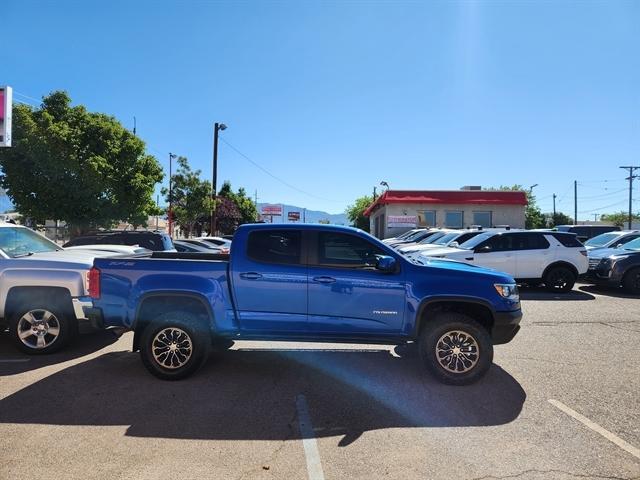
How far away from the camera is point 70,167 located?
18.2 m

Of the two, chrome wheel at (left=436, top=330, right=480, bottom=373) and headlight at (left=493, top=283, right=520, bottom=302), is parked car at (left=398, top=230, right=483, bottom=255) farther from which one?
chrome wheel at (left=436, top=330, right=480, bottom=373)

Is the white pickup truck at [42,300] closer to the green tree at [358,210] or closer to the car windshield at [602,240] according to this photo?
the car windshield at [602,240]

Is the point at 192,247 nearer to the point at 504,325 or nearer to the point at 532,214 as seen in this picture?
the point at 504,325

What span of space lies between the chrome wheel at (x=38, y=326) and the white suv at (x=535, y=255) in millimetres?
9388

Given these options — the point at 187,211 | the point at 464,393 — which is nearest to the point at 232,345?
the point at 464,393

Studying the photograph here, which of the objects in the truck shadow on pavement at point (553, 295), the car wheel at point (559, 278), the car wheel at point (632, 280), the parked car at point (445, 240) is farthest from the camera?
the parked car at point (445, 240)

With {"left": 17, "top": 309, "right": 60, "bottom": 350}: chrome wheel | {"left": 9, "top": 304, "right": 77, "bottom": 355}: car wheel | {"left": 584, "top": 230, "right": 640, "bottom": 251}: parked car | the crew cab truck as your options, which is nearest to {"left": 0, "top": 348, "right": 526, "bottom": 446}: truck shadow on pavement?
the crew cab truck

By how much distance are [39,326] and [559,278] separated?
1254cm

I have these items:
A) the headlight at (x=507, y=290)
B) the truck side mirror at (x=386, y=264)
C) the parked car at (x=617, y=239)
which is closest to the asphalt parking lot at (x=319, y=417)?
the headlight at (x=507, y=290)

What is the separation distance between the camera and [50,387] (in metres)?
5.31

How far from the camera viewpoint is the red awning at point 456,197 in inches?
1346

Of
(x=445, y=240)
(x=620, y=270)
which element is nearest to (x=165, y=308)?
(x=620, y=270)

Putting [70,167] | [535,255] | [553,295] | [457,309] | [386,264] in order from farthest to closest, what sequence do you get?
[70,167], [535,255], [553,295], [457,309], [386,264]

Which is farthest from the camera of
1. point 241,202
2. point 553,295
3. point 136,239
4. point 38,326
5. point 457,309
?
point 241,202
